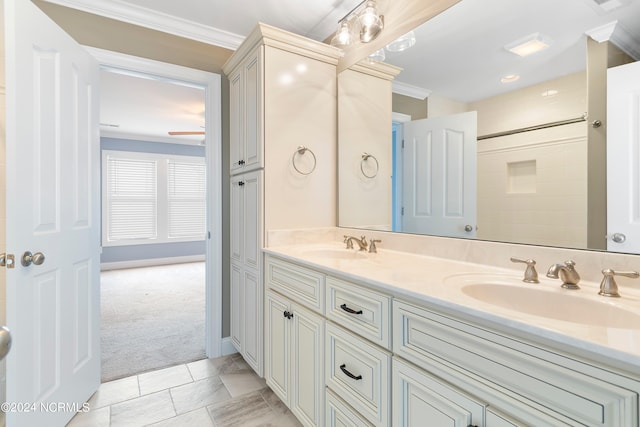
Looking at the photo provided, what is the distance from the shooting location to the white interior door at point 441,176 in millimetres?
1427

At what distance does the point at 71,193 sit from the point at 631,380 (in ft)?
7.49

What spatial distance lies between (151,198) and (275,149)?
16.8 feet

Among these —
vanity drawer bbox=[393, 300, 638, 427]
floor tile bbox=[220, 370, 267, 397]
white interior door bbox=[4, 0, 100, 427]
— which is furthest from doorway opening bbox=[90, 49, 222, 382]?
vanity drawer bbox=[393, 300, 638, 427]

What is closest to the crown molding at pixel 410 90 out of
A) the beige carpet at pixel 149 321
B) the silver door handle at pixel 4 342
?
the silver door handle at pixel 4 342

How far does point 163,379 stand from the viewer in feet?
6.98

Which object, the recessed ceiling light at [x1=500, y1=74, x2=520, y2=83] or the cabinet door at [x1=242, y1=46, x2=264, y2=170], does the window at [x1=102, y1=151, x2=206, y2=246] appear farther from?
the recessed ceiling light at [x1=500, y1=74, x2=520, y2=83]

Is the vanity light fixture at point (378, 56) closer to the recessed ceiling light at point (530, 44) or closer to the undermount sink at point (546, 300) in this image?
the recessed ceiling light at point (530, 44)

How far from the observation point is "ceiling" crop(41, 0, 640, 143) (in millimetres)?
1068

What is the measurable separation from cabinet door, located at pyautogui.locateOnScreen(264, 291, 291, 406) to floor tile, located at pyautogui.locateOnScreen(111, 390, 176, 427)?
602 mm

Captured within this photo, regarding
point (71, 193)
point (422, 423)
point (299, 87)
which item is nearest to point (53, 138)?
point (71, 193)

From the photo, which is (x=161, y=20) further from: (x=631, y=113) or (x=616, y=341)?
(x=616, y=341)

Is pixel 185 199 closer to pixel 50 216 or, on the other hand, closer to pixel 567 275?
pixel 50 216

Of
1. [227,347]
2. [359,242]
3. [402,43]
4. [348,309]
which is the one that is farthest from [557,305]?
[227,347]

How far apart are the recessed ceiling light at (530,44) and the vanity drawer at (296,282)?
1212 millimetres
